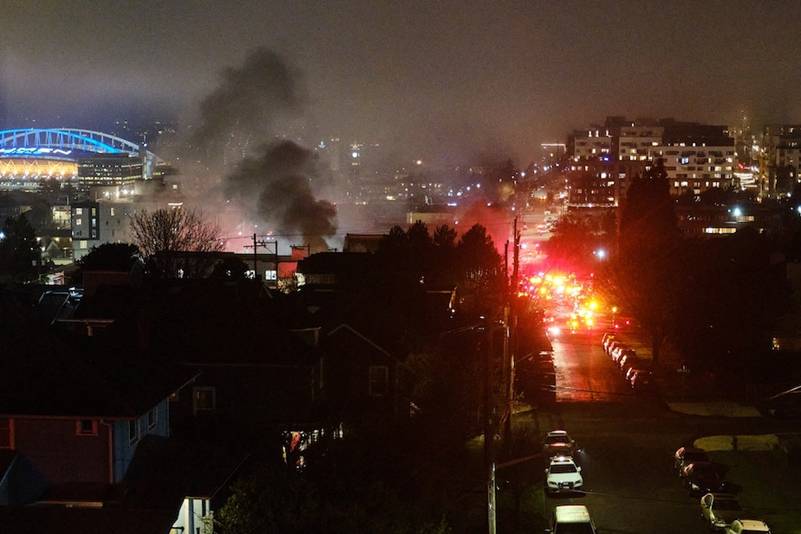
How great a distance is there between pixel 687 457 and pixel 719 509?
2673 mm

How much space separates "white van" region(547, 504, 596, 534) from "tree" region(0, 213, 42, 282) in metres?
35.6

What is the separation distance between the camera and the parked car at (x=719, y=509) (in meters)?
12.8

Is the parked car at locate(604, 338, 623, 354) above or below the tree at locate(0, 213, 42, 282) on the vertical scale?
below

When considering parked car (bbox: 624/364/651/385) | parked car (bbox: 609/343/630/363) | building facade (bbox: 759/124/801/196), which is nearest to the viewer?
parked car (bbox: 624/364/651/385)

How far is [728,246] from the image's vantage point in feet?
106

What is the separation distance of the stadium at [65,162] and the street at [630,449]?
77285mm

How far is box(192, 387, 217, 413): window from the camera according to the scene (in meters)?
15.2

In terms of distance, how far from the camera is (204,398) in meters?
15.3

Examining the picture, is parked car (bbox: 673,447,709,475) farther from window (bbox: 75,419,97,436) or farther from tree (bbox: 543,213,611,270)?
tree (bbox: 543,213,611,270)

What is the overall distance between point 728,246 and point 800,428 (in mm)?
14106

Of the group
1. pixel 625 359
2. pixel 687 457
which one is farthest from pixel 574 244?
pixel 687 457

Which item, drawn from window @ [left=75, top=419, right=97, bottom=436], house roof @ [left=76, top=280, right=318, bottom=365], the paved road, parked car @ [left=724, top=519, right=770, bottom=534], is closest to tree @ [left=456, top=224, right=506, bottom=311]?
the paved road

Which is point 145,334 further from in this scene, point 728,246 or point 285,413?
point 728,246

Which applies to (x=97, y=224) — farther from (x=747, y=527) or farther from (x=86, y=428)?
(x=747, y=527)
